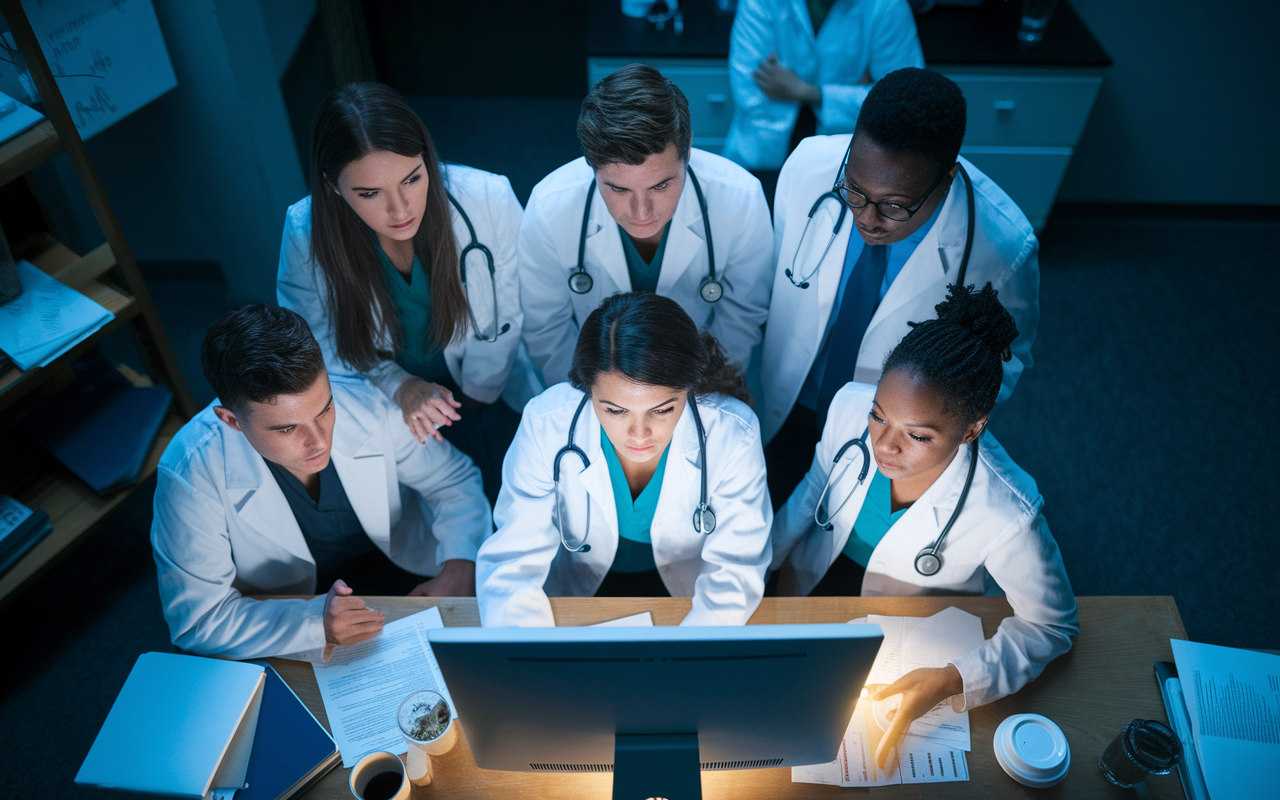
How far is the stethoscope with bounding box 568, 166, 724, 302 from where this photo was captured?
1.81 metres

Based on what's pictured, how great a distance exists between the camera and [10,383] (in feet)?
5.92

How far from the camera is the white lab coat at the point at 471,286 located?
1.78 meters

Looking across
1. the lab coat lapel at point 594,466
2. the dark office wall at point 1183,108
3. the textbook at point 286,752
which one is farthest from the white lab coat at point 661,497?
the dark office wall at point 1183,108

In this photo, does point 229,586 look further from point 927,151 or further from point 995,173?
point 995,173

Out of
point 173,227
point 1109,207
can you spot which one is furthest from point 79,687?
point 1109,207

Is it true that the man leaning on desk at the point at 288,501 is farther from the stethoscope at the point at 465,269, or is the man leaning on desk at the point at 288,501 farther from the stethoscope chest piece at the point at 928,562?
the stethoscope chest piece at the point at 928,562

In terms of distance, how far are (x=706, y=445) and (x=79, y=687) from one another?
1761mm

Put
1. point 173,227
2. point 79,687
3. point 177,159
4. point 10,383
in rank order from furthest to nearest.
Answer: point 173,227, point 177,159, point 79,687, point 10,383

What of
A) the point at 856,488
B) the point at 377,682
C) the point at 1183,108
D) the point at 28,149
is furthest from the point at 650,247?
the point at 1183,108

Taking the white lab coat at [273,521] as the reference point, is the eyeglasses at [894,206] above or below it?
above

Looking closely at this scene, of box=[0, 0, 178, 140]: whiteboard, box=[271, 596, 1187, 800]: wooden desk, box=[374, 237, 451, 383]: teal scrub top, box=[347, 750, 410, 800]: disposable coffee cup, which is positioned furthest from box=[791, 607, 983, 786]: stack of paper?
box=[0, 0, 178, 140]: whiteboard

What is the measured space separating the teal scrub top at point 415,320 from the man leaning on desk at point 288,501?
0.27 metres

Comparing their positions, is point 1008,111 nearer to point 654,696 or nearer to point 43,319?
point 654,696

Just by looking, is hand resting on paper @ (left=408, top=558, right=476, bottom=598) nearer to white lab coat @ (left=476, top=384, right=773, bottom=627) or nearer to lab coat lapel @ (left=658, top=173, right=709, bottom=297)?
white lab coat @ (left=476, top=384, right=773, bottom=627)
